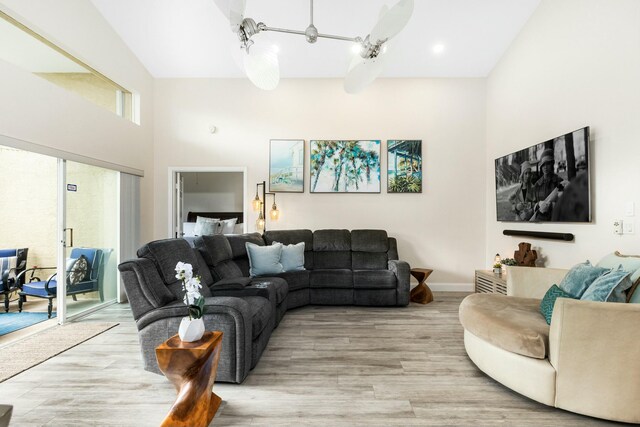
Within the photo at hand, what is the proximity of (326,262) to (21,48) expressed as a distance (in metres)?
4.07

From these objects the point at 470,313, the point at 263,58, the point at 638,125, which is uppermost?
the point at 263,58

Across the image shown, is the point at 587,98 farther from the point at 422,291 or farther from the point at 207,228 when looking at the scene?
the point at 207,228

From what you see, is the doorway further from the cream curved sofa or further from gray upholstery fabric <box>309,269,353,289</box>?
the cream curved sofa

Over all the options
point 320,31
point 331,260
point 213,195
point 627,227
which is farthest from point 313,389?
point 213,195

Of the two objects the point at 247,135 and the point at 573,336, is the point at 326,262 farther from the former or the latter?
the point at 573,336

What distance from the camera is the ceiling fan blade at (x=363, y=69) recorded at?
6.65ft

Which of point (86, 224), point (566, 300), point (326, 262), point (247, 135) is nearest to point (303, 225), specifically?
point (326, 262)

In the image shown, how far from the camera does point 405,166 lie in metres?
4.97

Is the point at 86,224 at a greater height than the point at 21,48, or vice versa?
the point at 21,48

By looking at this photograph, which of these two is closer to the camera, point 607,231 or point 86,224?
point 607,231

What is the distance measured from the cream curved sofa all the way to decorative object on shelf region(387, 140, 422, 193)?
3.07m

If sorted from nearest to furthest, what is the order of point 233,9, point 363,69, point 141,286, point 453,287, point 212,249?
point 233,9 < point 363,69 < point 141,286 < point 212,249 < point 453,287

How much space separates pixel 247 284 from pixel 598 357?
105 inches

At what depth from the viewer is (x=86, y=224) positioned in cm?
396
